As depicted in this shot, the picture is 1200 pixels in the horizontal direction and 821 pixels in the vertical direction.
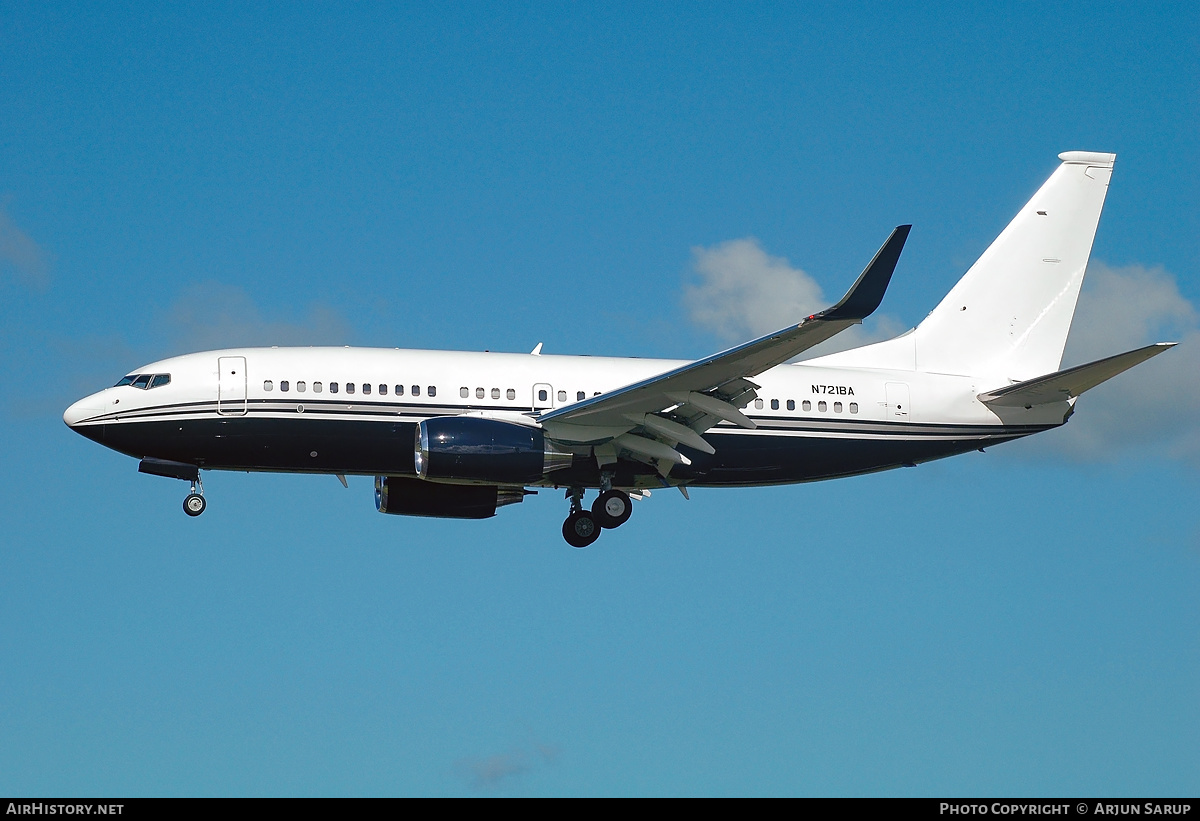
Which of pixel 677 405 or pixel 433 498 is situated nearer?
pixel 677 405

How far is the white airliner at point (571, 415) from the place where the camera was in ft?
115

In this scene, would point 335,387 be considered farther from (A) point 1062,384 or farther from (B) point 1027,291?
(B) point 1027,291

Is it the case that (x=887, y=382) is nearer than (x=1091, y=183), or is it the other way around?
(x=887, y=382)

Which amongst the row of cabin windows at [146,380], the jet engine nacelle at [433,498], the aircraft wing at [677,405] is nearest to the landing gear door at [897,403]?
the aircraft wing at [677,405]

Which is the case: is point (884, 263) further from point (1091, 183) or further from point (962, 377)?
point (1091, 183)

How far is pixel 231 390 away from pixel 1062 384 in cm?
2088

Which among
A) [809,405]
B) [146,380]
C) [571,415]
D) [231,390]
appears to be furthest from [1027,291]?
[146,380]

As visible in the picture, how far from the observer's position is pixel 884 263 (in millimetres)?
28891

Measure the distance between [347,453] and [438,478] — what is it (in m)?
2.72

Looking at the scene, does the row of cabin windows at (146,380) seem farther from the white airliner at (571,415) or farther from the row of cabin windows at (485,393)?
the row of cabin windows at (485,393)

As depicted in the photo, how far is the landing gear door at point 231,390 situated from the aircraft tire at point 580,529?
8828 mm

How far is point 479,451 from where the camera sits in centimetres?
3469
